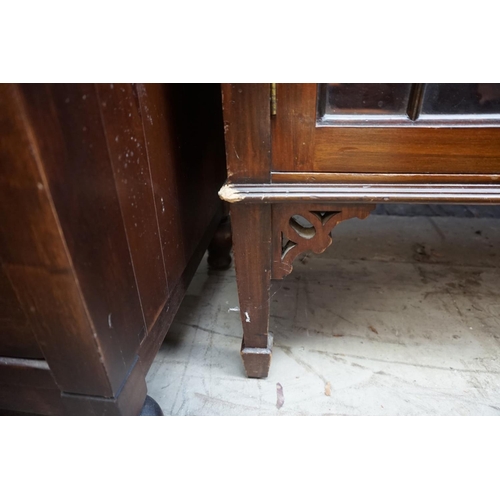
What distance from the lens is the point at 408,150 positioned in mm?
551

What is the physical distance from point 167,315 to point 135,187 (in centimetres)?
26

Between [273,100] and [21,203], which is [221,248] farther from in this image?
[21,203]

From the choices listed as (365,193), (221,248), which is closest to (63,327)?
(365,193)

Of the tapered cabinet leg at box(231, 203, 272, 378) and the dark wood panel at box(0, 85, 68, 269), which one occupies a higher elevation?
the dark wood panel at box(0, 85, 68, 269)

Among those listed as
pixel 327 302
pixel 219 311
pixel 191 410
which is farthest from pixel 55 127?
pixel 327 302

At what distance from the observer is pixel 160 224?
620 mm

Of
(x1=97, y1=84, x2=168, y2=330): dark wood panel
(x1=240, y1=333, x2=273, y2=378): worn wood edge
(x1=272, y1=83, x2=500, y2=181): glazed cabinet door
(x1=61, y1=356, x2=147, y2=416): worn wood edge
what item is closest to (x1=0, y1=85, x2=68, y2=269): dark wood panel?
(x1=97, y1=84, x2=168, y2=330): dark wood panel

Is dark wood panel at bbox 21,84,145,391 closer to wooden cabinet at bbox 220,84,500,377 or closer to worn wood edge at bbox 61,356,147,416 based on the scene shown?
worn wood edge at bbox 61,356,147,416

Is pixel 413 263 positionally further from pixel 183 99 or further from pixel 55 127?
pixel 55 127

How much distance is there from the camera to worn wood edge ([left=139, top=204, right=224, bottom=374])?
0.61m

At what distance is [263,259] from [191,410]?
34 cm

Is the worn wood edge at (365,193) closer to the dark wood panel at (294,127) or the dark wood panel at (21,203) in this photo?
the dark wood panel at (294,127)

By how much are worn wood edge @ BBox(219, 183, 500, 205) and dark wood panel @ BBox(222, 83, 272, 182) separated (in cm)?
2

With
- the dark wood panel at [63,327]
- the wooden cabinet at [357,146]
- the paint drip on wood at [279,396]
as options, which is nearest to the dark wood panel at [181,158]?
the wooden cabinet at [357,146]
